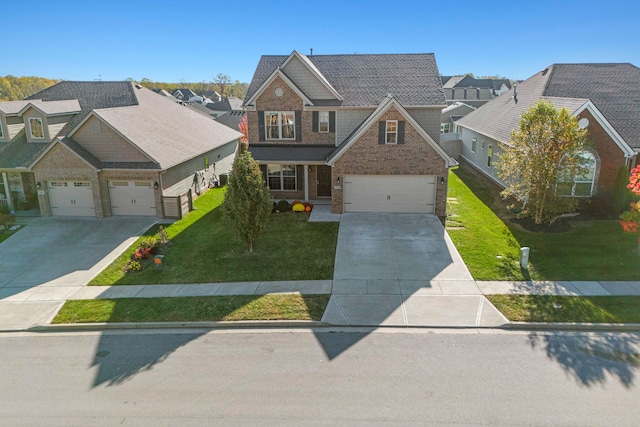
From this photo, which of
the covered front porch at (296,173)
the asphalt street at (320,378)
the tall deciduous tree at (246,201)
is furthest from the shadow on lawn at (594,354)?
the covered front porch at (296,173)

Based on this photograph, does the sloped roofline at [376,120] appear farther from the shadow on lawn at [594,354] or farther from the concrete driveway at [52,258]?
the shadow on lawn at [594,354]

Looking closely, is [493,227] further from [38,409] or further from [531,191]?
[38,409]

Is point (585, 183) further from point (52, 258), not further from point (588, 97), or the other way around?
point (52, 258)

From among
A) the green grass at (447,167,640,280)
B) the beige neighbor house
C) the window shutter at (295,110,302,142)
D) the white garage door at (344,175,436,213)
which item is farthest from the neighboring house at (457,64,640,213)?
the beige neighbor house

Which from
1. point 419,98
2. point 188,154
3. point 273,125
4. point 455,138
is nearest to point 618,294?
point 419,98

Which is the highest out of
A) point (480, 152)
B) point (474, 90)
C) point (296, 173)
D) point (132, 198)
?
point (474, 90)

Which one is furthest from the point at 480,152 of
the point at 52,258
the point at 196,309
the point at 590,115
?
the point at 52,258

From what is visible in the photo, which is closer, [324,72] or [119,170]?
[119,170]
